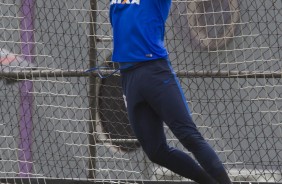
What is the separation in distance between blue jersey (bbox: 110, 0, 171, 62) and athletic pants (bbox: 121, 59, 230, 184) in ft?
0.23

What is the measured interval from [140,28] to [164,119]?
23.2 inches

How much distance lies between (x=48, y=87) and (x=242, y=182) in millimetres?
1880

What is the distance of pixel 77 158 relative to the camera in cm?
862

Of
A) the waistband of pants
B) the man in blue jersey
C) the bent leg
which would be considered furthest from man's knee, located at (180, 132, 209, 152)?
the waistband of pants

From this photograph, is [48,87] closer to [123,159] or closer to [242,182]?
[123,159]

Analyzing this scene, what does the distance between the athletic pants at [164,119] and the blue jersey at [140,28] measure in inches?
2.7

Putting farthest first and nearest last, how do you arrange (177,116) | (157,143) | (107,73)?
(107,73) < (157,143) < (177,116)

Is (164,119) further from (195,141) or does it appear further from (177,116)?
(195,141)

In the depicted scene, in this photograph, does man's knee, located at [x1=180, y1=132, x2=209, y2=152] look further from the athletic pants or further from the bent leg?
the bent leg

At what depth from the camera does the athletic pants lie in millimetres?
6105

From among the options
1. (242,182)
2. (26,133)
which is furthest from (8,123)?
(242,182)

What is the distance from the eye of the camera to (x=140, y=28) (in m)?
6.16

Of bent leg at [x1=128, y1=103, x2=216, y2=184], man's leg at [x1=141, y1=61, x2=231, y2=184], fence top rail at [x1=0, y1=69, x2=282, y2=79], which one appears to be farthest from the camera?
fence top rail at [x1=0, y1=69, x2=282, y2=79]

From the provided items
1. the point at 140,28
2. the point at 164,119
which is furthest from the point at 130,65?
the point at 164,119
